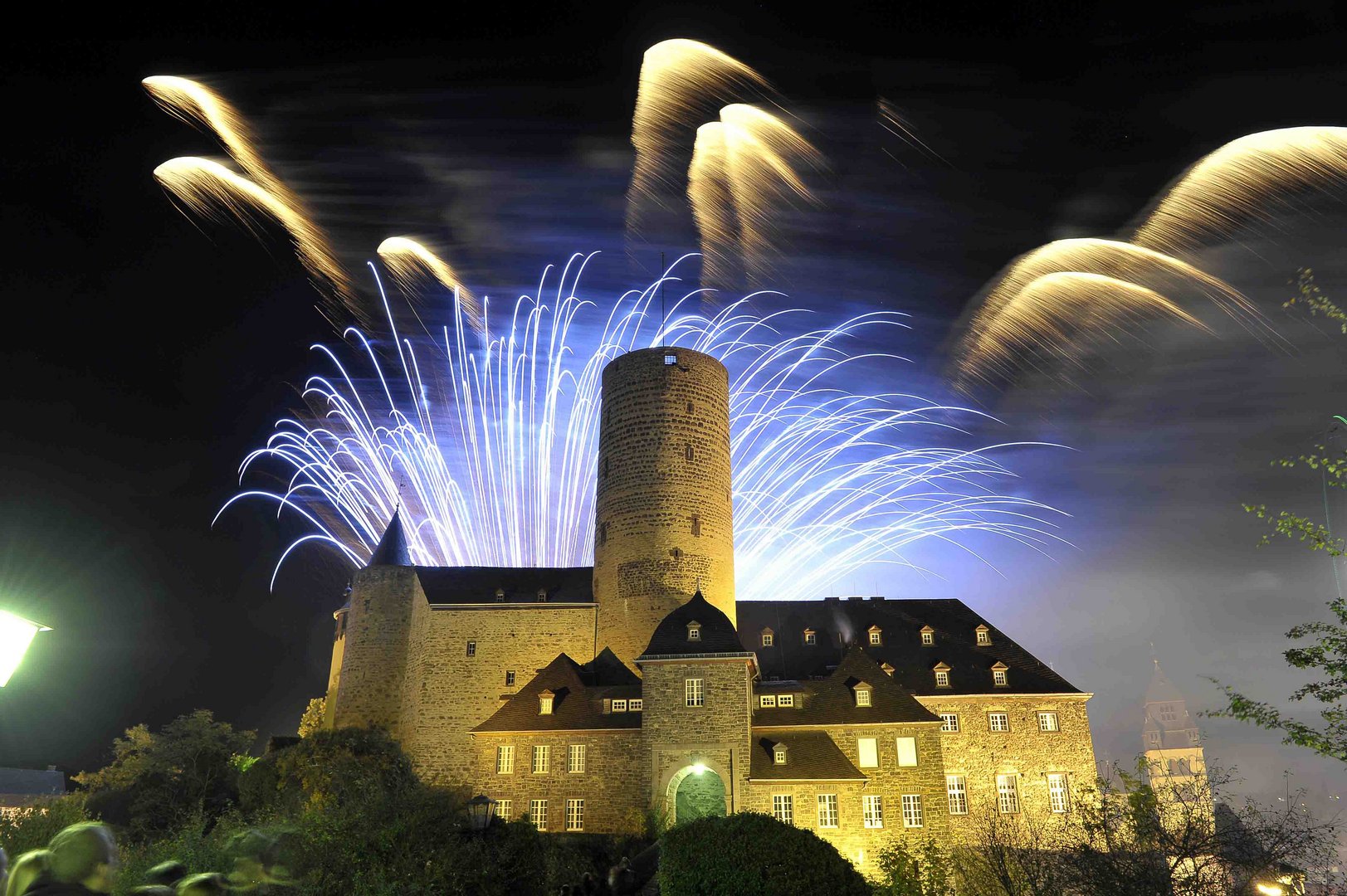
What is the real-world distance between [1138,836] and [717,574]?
82.4ft

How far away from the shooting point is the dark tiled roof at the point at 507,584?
40.8 meters

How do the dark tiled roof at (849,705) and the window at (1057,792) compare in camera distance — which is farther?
the window at (1057,792)

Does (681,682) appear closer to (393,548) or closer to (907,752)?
(907,752)

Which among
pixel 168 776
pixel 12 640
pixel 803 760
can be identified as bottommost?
pixel 803 760

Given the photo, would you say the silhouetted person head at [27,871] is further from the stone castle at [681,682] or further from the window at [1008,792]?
the window at [1008,792]

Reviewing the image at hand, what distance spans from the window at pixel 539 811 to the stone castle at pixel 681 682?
57 millimetres

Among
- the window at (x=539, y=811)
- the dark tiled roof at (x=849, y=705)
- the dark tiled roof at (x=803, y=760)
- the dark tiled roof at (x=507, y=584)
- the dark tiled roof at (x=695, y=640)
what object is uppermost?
the dark tiled roof at (x=507, y=584)

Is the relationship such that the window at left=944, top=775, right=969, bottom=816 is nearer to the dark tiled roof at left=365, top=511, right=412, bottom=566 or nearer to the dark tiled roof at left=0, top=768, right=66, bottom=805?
the dark tiled roof at left=365, top=511, right=412, bottom=566

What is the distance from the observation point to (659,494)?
39.1 meters

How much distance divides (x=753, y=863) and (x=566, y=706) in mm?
18236

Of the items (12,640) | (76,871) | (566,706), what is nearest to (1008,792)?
(566,706)

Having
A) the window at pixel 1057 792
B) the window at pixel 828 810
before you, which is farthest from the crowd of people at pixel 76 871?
the window at pixel 1057 792

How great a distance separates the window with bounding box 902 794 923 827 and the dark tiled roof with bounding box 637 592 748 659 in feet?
24.7

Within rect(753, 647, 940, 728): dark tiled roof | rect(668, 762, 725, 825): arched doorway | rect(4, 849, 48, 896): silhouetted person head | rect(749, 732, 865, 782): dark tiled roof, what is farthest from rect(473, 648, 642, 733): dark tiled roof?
rect(4, 849, 48, 896): silhouetted person head
